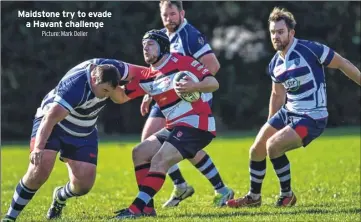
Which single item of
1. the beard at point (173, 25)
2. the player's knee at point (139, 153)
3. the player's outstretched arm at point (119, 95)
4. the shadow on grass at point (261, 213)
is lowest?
the shadow on grass at point (261, 213)

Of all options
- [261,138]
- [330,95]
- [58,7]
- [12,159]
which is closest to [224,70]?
[330,95]

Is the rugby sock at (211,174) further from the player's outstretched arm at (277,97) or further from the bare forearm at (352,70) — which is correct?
the bare forearm at (352,70)

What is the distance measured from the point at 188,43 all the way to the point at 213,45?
2172 centimetres

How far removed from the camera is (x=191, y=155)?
26.4 ft

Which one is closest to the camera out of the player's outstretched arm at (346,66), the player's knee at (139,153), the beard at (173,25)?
the player's knee at (139,153)

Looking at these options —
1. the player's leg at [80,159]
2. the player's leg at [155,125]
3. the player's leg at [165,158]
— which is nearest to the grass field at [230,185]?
the player's leg at [165,158]

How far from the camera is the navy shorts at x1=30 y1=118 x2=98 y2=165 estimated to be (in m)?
7.94

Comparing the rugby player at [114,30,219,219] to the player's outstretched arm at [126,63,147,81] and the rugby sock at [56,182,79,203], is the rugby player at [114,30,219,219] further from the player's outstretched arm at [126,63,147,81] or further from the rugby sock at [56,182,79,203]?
the rugby sock at [56,182,79,203]

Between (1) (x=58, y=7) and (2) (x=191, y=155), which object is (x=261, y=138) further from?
(1) (x=58, y=7)

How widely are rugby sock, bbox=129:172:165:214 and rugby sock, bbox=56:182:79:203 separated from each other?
80 centimetres

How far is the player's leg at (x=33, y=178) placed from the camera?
7699 mm

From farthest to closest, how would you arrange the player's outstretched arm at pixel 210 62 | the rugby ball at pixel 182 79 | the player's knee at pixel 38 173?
the player's outstretched arm at pixel 210 62 < the rugby ball at pixel 182 79 < the player's knee at pixel 38 173

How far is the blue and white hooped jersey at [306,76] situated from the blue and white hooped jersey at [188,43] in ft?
3.66

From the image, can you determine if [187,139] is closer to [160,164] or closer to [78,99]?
[160,164]
